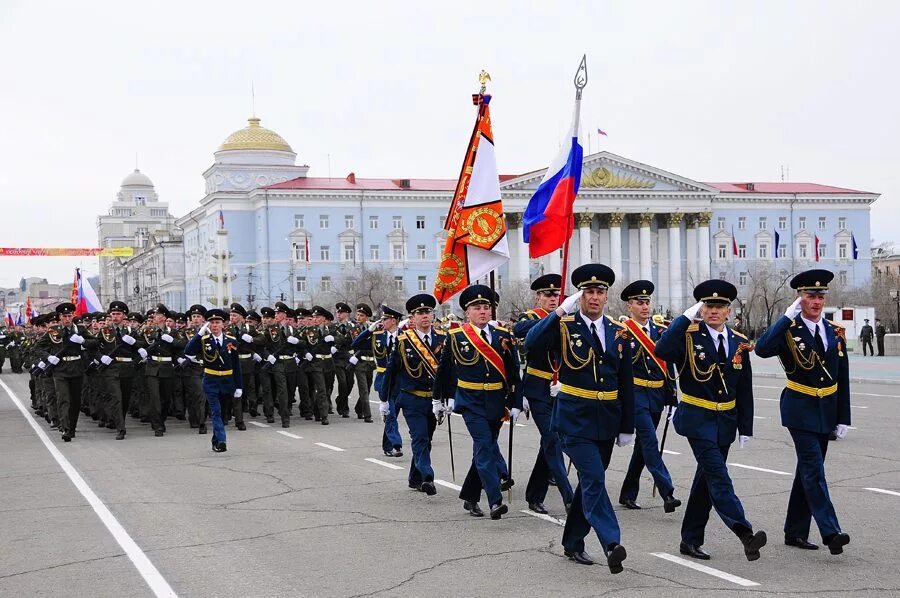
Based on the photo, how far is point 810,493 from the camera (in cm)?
798

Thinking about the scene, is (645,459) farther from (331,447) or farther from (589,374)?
(331,447)

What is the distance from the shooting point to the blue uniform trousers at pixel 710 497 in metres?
7.75

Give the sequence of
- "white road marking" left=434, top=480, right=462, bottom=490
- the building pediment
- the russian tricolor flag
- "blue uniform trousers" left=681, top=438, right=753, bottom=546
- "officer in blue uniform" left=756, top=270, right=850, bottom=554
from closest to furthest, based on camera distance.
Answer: "blue uniform trousers" left=681, top=438, right=753, bottom=546 → "officer in blue uniform" left=756, top=270, right=850, bottom=554 → "white road marking" left=434, top=480, right=462, bottom=490 → the russian tricolor flag → the building pediment

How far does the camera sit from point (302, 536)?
30.1 feet

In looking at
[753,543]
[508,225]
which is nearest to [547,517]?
[753,543]

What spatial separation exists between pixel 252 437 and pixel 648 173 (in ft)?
278

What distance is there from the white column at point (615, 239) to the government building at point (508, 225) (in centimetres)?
12

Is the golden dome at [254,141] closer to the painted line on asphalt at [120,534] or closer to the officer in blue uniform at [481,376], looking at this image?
the painted line on asphalt at [120,534]

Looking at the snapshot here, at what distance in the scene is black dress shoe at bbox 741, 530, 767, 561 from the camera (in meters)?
7.60

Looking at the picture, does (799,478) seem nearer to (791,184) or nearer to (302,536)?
(302,536)

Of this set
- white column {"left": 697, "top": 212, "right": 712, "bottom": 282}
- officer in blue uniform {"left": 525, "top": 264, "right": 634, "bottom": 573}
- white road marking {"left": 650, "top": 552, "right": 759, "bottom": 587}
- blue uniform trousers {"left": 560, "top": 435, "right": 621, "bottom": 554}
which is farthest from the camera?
white column {"left": 697, "top": 212, "right": 712, "bottom": 282}

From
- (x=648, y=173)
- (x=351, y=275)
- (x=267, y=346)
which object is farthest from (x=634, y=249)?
(x=267, y=346)

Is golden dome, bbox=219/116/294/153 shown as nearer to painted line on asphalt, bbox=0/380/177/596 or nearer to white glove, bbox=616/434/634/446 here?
painted line on asphalt, bbox=0/380/177/596

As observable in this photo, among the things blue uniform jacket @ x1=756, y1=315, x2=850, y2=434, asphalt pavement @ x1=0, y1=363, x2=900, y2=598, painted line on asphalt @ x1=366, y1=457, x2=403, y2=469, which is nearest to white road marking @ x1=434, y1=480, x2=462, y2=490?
asphalt pavement @ x1=0, y1=363, x2=900, y2=598
